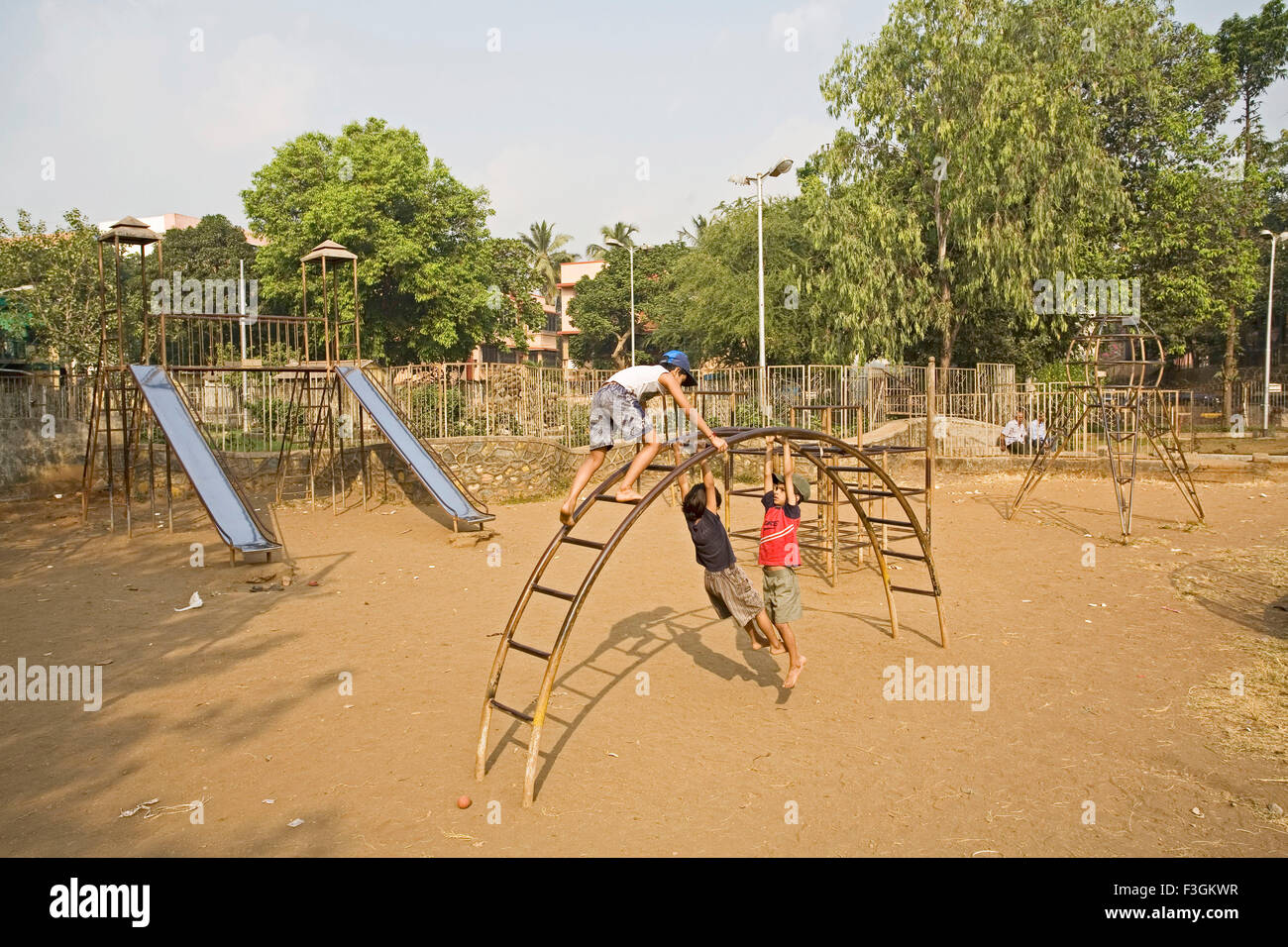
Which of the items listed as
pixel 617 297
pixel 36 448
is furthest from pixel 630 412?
pixel 617 297

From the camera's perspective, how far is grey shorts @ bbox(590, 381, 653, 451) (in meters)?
6.14

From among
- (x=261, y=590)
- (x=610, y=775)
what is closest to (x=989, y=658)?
(x=610, y=775)

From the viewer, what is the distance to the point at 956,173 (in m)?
24.8

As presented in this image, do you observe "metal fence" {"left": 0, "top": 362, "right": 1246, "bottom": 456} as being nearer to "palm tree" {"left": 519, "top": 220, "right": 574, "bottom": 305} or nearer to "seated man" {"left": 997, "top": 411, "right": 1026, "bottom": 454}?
"seated man" {"left": 997, "top": 411, "right": 1026, "bottom": 454}

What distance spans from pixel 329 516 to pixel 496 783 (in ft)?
37.7

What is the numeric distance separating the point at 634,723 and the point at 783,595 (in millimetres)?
1367

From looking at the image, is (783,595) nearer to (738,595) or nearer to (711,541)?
(738,595)

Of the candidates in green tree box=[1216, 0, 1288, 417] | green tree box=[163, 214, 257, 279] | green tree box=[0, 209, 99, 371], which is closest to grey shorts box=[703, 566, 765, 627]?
green tree box=[0, 209, 99, 371]

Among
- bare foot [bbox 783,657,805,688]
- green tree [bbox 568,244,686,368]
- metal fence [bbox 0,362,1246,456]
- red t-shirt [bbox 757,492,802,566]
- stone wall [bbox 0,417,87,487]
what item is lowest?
bare foot [bbox 783,657,805,688]

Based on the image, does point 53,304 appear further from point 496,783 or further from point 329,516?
point 496,783

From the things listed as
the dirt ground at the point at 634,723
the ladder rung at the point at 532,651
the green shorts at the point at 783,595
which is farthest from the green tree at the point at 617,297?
the ladder rung at the point at 532,651

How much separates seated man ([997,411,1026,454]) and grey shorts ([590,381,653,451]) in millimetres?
18196

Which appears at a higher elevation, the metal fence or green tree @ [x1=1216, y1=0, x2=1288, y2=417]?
green tree @ [x1=1216, y1=0, x2=1288, y2=417]

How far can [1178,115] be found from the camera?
3023 cm
